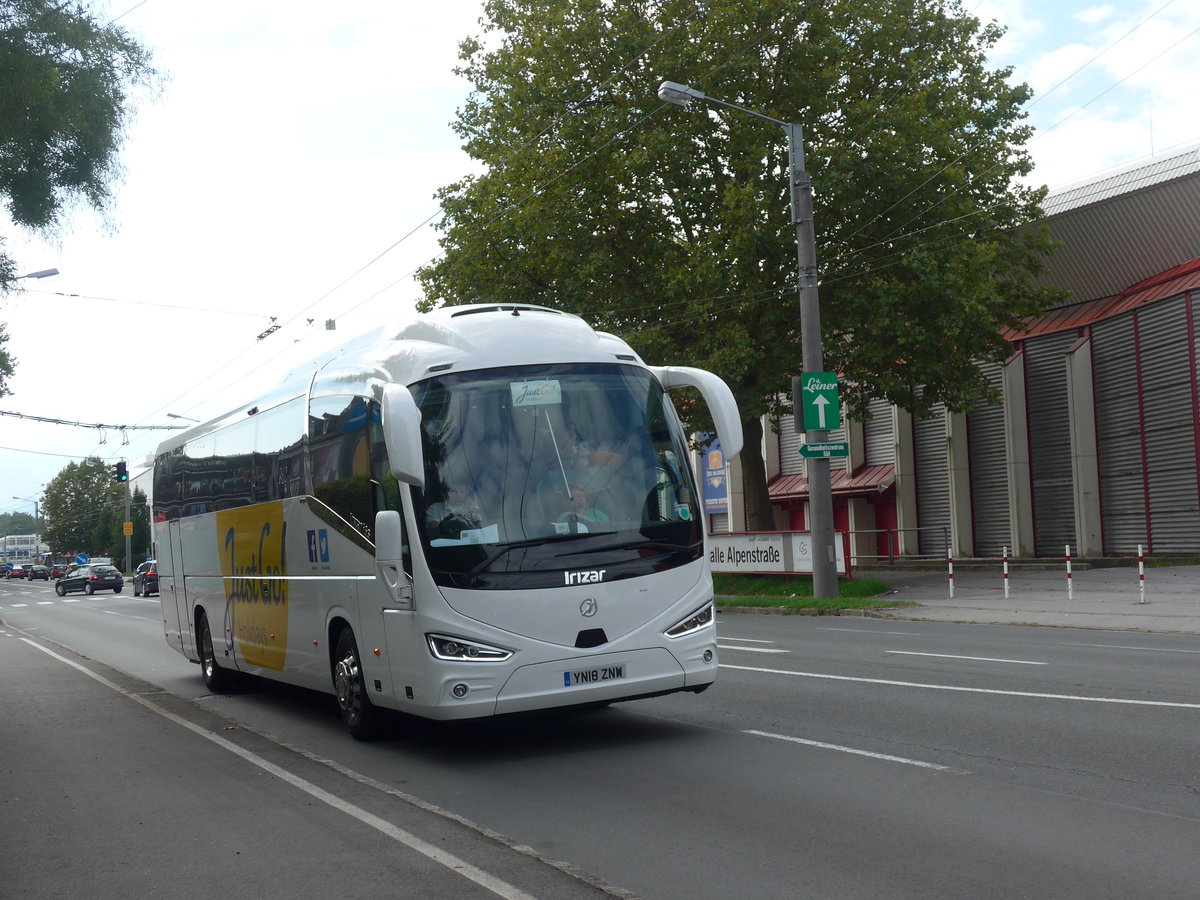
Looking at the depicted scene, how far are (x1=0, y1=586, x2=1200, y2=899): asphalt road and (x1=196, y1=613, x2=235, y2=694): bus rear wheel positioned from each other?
75 cm

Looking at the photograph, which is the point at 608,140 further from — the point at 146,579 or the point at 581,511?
the point at 146,579

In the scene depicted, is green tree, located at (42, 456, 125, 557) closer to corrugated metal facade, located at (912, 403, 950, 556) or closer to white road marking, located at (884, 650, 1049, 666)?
corrugated metal facade, located at (912, 403, 950, 556)

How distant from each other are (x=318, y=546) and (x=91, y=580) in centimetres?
5834

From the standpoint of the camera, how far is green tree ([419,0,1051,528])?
26.9 meters

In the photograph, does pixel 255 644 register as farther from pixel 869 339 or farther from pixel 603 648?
pixel 869 339

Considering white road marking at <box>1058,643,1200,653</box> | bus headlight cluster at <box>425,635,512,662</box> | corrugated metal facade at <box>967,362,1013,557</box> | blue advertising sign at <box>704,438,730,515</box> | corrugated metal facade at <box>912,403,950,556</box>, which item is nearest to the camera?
bus headlight cluster at <box>425,635,512,662</box>

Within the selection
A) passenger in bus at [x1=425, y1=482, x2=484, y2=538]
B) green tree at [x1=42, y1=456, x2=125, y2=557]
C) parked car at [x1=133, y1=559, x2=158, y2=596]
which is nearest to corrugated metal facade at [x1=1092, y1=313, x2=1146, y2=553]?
passenger in bus at [x1=425, y1=482, x2=484, y2=538]

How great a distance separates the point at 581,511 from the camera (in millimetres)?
9047

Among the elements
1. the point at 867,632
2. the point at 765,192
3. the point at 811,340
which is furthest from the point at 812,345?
the point at 867,632

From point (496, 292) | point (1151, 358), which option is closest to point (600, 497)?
point (496, 292)

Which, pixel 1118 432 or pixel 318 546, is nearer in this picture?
pixel 318 546

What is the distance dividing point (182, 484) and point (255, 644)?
3851 mm

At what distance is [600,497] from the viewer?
9.13 m

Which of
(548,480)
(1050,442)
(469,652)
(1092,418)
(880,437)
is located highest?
(880,437)
